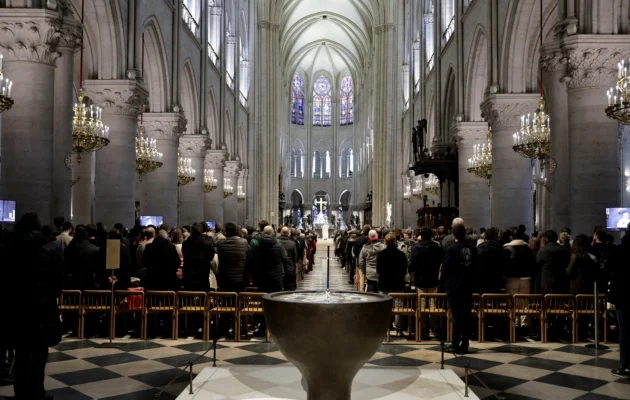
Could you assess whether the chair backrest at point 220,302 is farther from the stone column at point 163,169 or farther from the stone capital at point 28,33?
the stone column at point 163,169

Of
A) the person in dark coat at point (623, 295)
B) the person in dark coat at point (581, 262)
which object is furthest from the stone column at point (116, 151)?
the person in dark coat at point (623, 295)

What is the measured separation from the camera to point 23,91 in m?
9.77

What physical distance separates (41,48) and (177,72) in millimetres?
9402

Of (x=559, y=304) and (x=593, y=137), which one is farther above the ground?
(x=593, y=137)

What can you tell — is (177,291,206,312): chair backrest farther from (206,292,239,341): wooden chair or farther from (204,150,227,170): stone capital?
(204,150,227,170): stone capital

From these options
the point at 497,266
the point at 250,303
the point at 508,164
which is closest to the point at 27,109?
the point at 250,303

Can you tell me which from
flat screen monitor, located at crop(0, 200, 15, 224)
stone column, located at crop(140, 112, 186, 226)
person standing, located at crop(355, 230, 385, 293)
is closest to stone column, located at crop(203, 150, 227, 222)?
stone column, located at crop(140, 112, 186, 226)

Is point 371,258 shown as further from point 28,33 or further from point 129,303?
point 28,33

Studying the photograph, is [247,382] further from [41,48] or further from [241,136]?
[241,136]

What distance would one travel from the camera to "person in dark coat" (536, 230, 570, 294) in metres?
8.02

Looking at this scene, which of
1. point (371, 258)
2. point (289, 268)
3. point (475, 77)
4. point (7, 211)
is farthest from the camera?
point (475, 77)

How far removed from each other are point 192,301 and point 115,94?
27.3ft

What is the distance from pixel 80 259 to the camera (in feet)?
25.8

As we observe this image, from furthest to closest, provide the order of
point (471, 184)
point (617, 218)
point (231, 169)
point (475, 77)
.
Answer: point (231, 169) < point (471, 184) < point (475, 77) < point (617, 218)
